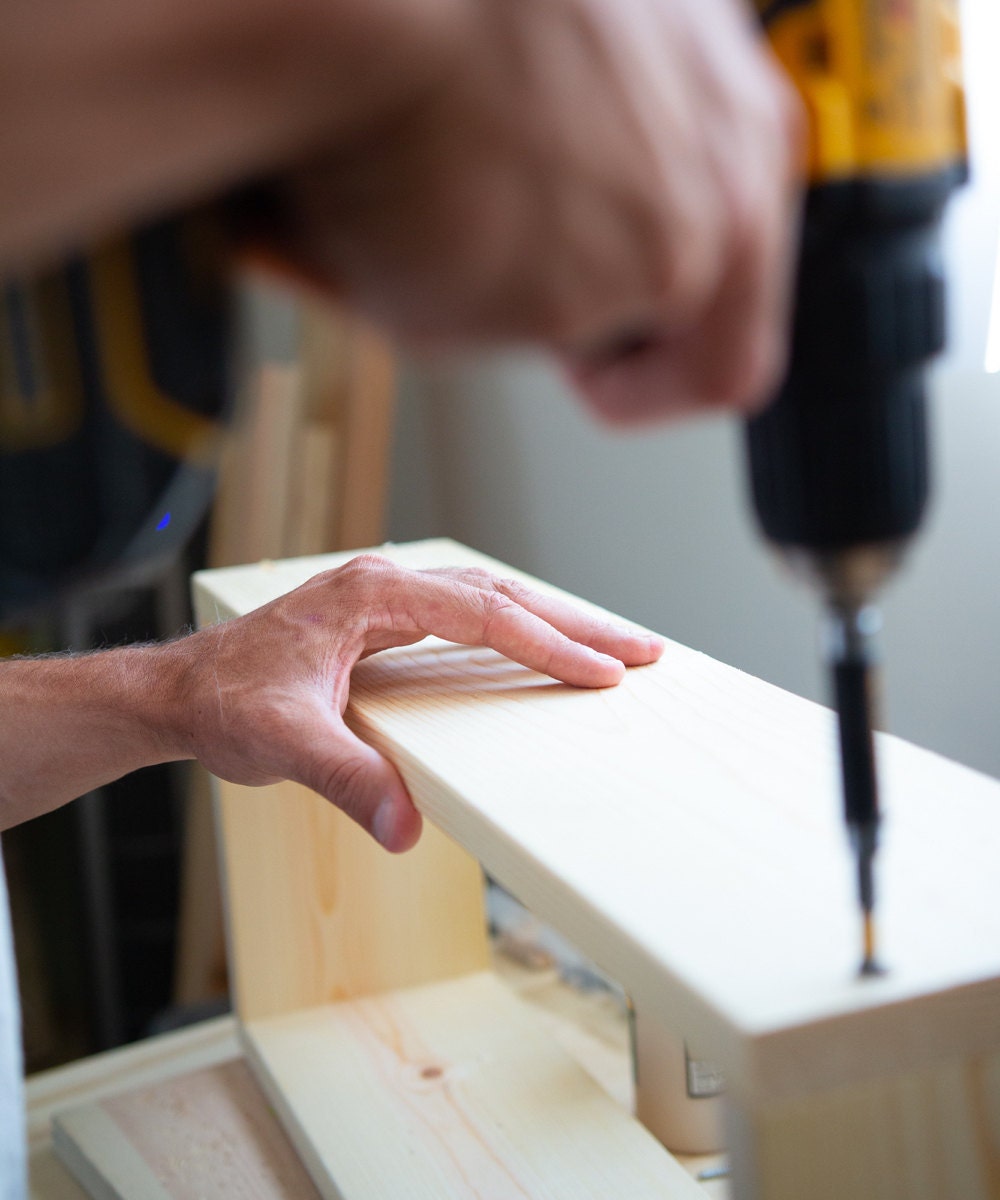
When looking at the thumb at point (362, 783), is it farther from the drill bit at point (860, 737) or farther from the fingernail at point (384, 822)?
the drill bit at point (860, 737)

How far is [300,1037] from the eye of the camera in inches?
40.6

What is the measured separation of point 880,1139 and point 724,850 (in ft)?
0.38

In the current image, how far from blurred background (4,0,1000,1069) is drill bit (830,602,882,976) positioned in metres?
0.65

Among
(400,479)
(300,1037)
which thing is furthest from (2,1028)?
(400,479)

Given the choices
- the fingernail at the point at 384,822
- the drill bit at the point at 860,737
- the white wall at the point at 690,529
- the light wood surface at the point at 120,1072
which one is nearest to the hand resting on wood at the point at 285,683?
the fingernail at the point at 384,822

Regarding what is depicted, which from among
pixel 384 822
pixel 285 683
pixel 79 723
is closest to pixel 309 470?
pixel 79 723

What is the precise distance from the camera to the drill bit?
0.33 metres

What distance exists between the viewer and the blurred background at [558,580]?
1.08 m

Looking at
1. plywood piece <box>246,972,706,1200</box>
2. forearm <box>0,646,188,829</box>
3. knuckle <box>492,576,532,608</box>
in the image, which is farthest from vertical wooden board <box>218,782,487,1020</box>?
knuckle <box>492,576,532,608</box>

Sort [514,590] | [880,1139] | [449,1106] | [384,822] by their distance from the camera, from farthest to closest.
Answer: [449,1106], [514,590], [384,822], [880,1139]

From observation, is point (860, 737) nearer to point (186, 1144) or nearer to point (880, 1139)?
point (880, 1139)

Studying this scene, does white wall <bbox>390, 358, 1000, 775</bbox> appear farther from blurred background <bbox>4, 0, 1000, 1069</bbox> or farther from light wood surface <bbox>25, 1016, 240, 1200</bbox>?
light wood surface <bbox>25, 1016, 240, 1200</bbox>

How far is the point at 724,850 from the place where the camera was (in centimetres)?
47

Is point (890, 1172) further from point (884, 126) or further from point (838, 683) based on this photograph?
point (884, 126)
